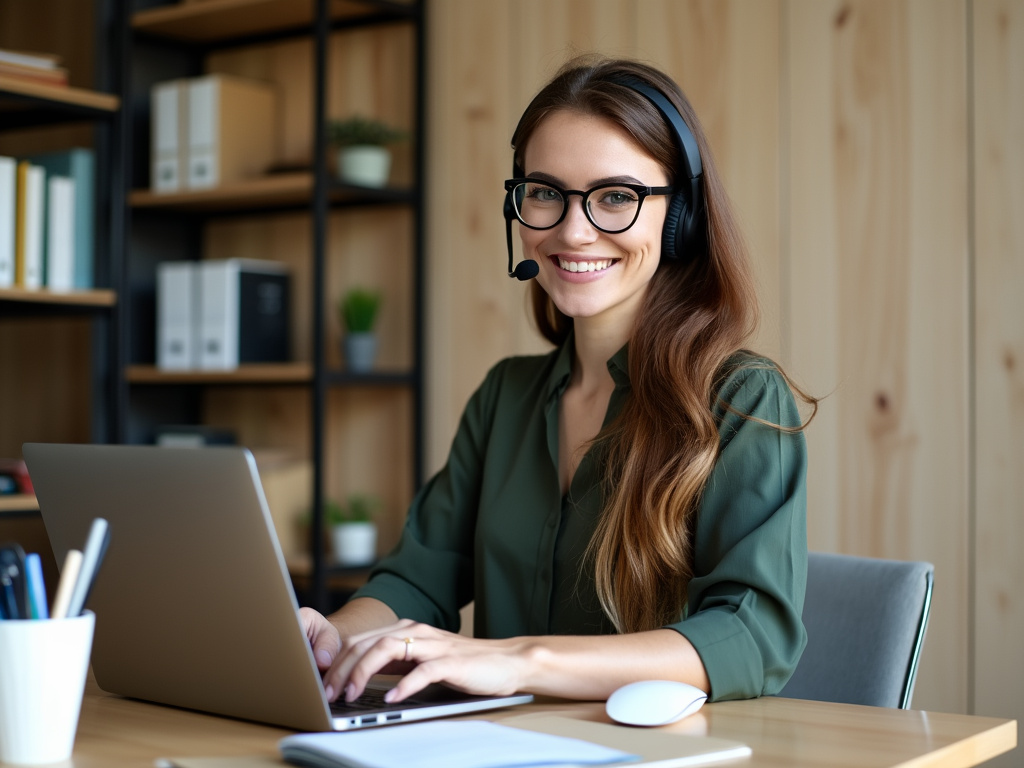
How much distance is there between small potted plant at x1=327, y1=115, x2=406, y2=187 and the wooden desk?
2.11 meters

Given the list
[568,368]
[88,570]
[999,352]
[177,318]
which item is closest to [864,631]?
[568,368]

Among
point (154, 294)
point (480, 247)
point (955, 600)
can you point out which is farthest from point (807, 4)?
point (154, 294)

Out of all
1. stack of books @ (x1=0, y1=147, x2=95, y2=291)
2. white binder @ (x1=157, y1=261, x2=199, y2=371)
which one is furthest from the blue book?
white binder @ (x1=157, y1=261, x2=199, y2=371)

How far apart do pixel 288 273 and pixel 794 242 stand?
1433 mm

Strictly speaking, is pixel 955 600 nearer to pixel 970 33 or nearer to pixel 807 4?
pixel 970 33

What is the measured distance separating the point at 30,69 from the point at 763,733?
7.67 ft

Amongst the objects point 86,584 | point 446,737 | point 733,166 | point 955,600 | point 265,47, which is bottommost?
point 955,600

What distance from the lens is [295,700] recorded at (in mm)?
896

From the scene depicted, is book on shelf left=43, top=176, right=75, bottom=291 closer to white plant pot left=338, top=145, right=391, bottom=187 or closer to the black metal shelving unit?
the black metal shelving unit

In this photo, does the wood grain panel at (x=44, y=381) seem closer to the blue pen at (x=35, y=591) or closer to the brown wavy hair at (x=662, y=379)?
the brown wavy hair at (x=662, y=379)

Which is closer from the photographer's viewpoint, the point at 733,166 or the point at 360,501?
the point at 733,166

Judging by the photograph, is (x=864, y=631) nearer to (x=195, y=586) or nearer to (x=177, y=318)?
(x=195, y=586)

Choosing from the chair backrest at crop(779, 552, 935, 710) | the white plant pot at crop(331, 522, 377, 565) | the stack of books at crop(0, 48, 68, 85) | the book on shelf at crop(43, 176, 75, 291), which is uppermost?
the stack of books at crop(0, 48, 68, 85)

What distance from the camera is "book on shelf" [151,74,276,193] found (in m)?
3.13
